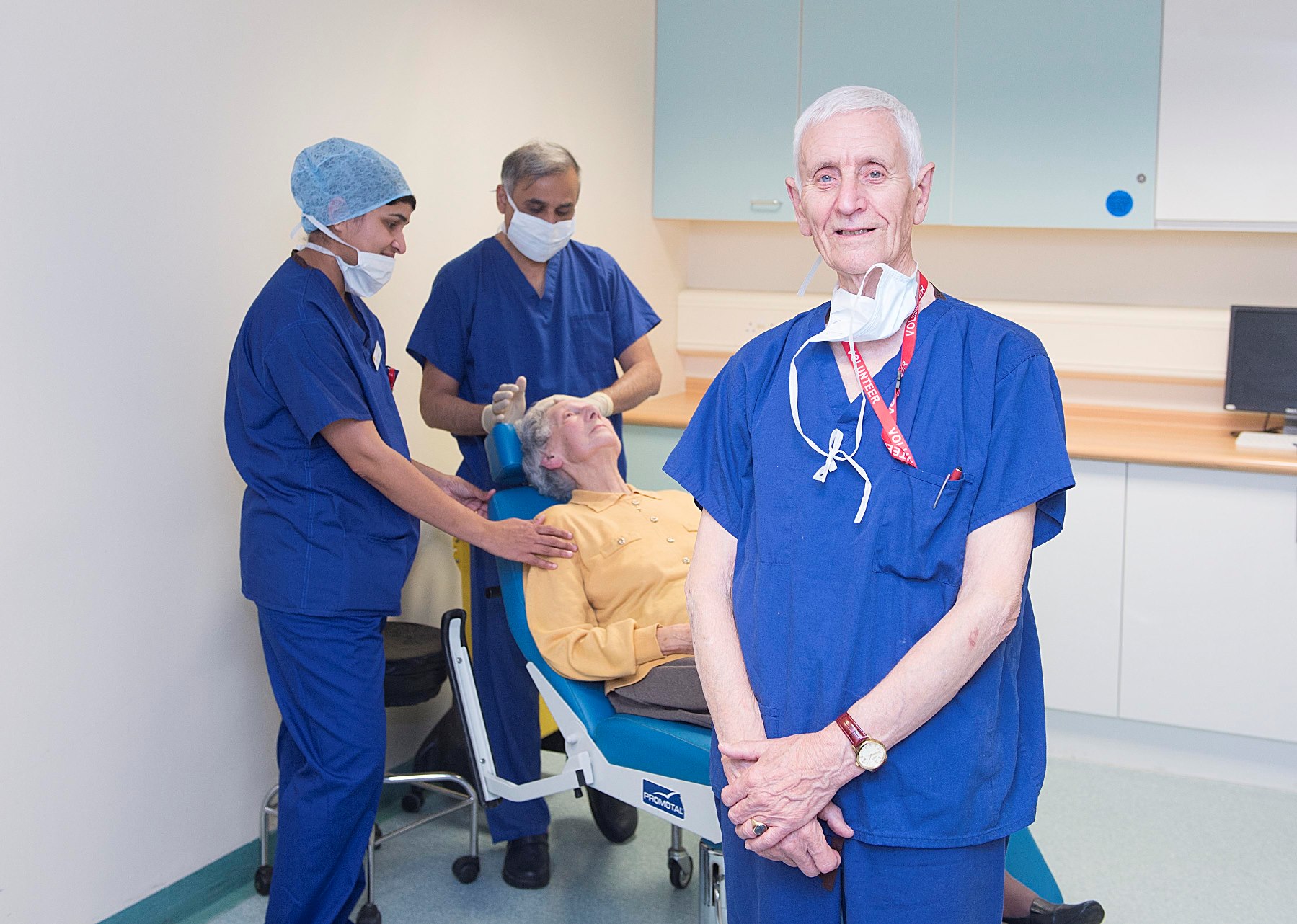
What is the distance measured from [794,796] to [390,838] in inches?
64.1

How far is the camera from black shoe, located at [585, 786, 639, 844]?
2.62m

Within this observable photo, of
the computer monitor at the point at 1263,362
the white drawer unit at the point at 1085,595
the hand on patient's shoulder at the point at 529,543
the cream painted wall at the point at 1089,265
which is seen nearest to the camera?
the hand on patient's shoulder at the point at 529,543

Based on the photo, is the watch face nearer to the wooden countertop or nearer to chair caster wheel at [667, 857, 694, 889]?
chair caster wheel at [667, 857, 694, 889]

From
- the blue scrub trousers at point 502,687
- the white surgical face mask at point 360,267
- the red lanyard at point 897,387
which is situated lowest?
the blue scrub trousers at point 502,687

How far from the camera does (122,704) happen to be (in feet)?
6.99

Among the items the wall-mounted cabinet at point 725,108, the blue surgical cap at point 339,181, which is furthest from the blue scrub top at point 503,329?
the wall-mounted cabinet at point 725,108

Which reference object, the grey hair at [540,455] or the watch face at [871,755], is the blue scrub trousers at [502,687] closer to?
the grey hair at [540,455]

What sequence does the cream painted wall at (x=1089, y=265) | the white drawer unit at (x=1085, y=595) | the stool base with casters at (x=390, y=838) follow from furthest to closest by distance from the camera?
the cream painted wall at (x=1089, y=265) → the white drawer unit at (x=1085, y=595) → the stool base with casters at (x=390, y=838)

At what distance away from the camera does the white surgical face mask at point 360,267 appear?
2.06 meters

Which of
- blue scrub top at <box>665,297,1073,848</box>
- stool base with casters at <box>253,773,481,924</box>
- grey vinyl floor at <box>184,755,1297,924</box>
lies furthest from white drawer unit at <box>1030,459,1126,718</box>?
blue scrub top at <box>665,297,1073,848</box>

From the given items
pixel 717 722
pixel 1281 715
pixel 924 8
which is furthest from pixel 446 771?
pixel 924 8

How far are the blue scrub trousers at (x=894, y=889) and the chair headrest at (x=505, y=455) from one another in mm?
1213

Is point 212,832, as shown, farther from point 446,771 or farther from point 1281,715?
point 1281,715

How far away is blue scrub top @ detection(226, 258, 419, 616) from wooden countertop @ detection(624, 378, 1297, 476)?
139cm
